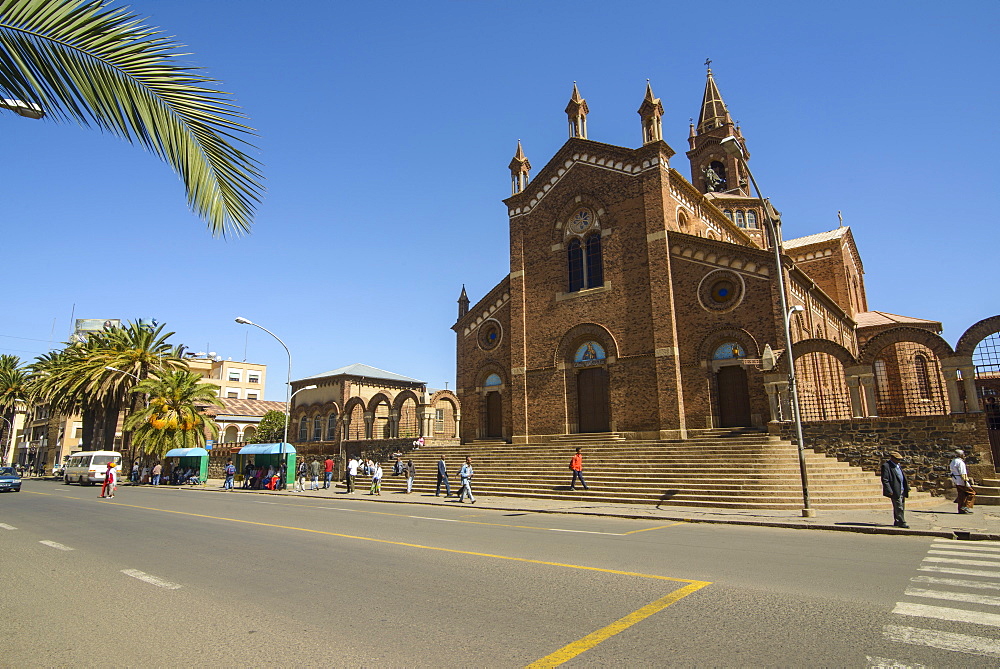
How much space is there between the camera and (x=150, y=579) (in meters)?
7.49

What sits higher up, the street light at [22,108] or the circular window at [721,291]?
the circular window at [721,291]

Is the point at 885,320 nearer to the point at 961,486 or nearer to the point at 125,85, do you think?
the point at 961,486

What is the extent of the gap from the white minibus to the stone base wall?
131 ft

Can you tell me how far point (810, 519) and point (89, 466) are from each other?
4182cm

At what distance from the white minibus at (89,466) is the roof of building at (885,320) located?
47.3 meters

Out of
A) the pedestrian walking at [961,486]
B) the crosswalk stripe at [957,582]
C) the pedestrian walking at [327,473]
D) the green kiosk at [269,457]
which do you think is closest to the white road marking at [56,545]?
the crosswalk stripe at [957,582]

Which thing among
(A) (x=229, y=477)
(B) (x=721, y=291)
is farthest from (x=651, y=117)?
(A) (x=229, y=477)

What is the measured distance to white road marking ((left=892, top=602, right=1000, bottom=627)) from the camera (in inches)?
207

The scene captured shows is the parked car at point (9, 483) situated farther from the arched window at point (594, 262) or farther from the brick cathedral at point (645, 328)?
the arched window at point (594, 262)

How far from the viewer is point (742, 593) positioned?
6.35 m

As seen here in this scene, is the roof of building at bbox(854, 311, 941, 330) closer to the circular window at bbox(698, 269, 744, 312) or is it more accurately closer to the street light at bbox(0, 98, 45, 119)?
the circular window at bbox(698, 269, 744, 312)

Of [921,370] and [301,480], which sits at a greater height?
[921,370]

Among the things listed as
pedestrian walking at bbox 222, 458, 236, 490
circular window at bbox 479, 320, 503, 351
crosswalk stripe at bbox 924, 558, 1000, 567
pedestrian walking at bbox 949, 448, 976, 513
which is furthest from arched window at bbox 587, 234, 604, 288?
pedestrian walking at bbox 222, 458, 236, 490

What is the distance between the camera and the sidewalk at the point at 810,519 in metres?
11.9
